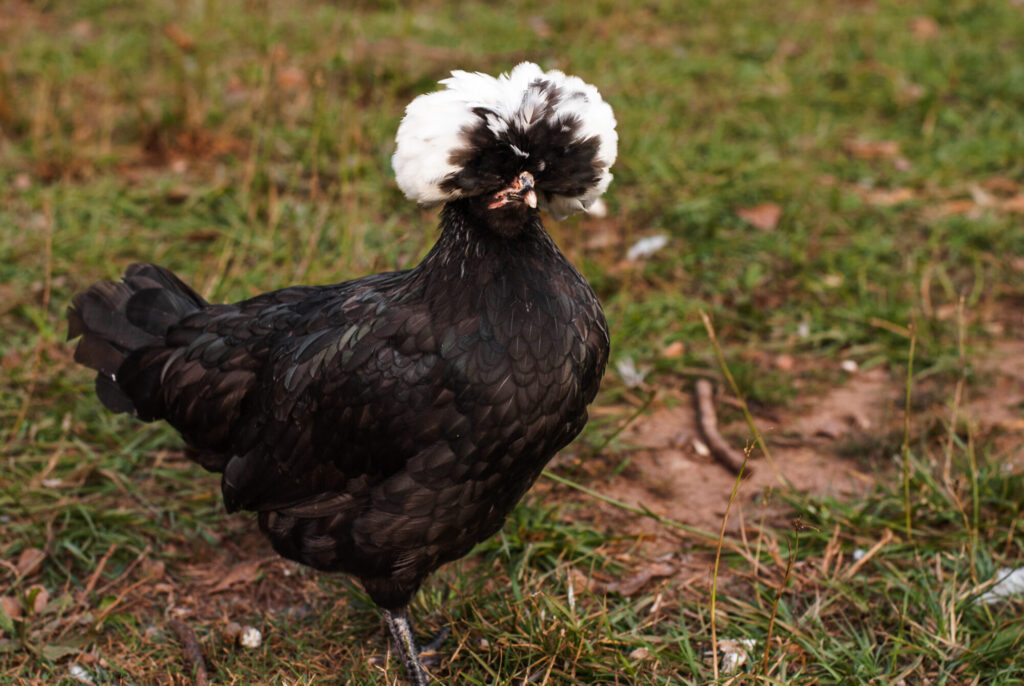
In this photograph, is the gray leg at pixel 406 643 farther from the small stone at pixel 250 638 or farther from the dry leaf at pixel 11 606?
the dry leaf at pixel 11 606

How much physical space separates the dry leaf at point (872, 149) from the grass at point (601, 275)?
0.02 meters

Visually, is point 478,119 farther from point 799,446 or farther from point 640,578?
point 799,446

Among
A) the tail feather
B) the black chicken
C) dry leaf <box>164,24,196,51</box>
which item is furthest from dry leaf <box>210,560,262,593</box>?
dry leaf <box>164,24,196,51</box>

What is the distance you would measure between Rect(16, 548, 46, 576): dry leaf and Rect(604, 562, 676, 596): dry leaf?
6.29 feet

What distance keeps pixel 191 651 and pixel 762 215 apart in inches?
135

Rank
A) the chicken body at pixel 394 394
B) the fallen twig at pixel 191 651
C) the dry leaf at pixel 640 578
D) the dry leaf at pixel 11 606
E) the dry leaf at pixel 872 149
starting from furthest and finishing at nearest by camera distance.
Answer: the dry leaf at pixel 872 149
the dry leaf at pixel 640 578
the dry leaf at pixel 11 606
the fallen twig at pixel 191 651
the chicken body at pixel 394 394

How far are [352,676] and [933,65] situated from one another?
Result: 535 cm

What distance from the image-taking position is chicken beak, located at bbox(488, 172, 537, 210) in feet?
7.93

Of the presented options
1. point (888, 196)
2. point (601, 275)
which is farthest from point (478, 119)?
point (888, 196)

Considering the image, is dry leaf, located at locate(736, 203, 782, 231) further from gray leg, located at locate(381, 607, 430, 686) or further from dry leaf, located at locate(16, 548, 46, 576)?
dry leaf, located at locate(16, 548, 46, 576)

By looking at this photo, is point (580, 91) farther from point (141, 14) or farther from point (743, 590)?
point (141, 14)

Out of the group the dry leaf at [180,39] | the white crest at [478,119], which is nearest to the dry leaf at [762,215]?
the white crest at [478,119]

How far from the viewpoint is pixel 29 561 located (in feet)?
10.9

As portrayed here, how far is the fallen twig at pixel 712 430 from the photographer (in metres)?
3.77
